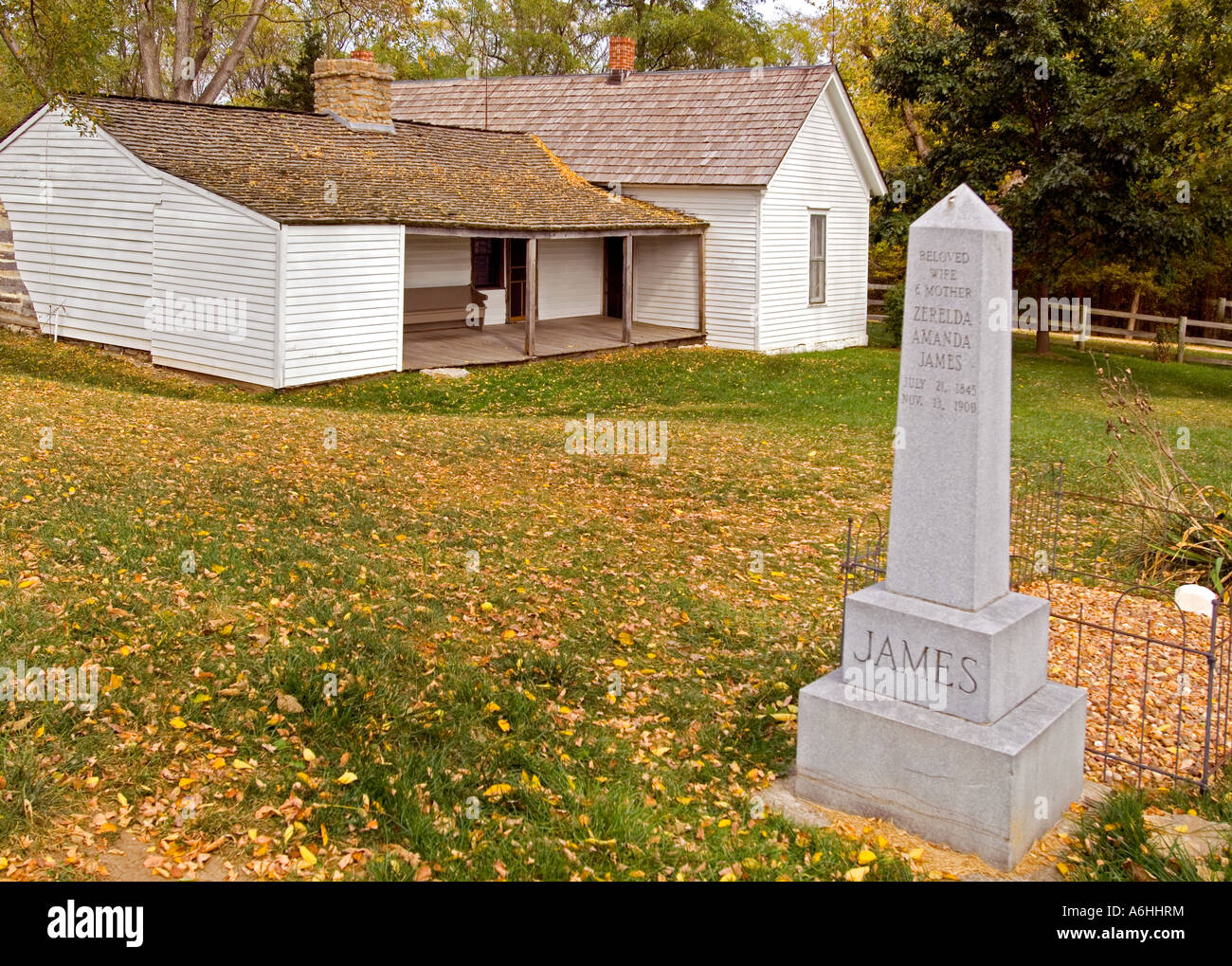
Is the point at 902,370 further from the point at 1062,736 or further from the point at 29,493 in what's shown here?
the point at 29,493

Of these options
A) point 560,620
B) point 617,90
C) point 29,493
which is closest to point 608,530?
point 560,620

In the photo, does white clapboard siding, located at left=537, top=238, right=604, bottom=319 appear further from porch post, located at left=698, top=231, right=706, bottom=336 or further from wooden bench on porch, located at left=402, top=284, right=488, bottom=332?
porch post, located at left=698, top=231, right=706, bottom=336

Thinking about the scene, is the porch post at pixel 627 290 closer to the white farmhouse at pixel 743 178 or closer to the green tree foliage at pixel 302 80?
the white farmhouse at pixel 743 178

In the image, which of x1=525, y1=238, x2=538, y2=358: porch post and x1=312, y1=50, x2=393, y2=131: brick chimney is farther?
x1=312, y1=50, x2=393, y2=131: brick chimney

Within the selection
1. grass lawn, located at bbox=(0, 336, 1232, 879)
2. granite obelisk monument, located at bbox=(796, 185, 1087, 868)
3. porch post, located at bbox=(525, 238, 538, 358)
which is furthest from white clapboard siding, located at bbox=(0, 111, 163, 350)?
granite obelisk monument, located at bbox=(796, 185, 1087, 868)

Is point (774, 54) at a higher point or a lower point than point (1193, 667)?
higher

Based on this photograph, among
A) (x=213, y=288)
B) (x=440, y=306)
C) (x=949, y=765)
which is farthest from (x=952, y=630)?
(x=440, y=306)

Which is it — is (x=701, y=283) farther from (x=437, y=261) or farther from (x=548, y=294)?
(x=437, y=261)

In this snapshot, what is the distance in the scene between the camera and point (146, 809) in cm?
574

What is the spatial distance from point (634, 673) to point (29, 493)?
5.36 m

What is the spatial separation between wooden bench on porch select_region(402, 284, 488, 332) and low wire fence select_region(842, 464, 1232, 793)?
572 inches

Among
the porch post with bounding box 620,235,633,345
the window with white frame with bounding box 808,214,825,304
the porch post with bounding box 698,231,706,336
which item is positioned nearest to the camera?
the porch post with bounding box 620,235,633,345

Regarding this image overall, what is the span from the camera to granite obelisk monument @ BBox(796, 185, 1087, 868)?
5750 mm

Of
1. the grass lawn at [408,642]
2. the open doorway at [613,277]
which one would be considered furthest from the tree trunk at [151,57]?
the grass lawn at [408,642]
